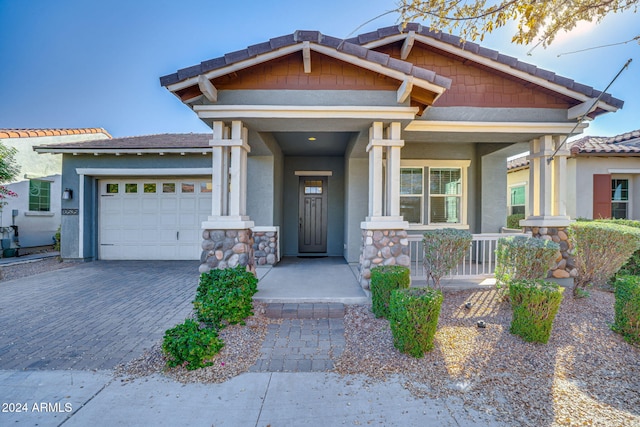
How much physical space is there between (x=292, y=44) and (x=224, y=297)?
11.8 feet

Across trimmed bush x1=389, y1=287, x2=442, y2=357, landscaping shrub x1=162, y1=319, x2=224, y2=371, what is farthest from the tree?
landscaping shrub x1=162, y1=319, x2=224, y2=371

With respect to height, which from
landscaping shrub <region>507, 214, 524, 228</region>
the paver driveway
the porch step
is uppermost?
landscaping shrub <region>507, 214, 524, 228</region>

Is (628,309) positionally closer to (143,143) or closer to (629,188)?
(629,188)

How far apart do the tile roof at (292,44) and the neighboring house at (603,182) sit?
7.30 metres

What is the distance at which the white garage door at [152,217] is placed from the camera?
8984 millimetres

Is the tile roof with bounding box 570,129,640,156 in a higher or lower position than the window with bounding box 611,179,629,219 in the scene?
higher

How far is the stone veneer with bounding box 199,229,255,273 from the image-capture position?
475 centimetres

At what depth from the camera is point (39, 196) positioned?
10.6 m

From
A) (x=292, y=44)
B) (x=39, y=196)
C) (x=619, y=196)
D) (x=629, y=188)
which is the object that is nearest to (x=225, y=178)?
(x=292, y=44)

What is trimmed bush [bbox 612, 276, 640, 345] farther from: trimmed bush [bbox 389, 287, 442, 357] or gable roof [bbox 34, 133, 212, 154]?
gable roof [bbox 34, 133, 212, 154]

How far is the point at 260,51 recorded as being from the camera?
4.33 metres

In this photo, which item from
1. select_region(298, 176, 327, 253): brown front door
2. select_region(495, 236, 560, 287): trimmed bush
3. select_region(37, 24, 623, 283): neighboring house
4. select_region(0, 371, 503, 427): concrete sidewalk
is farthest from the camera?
select_region(298, 176, 327, 253): brown front door

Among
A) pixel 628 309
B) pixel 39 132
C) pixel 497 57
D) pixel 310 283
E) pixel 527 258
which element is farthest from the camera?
pixel 39 132

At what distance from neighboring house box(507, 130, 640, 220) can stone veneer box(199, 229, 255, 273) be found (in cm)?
939
